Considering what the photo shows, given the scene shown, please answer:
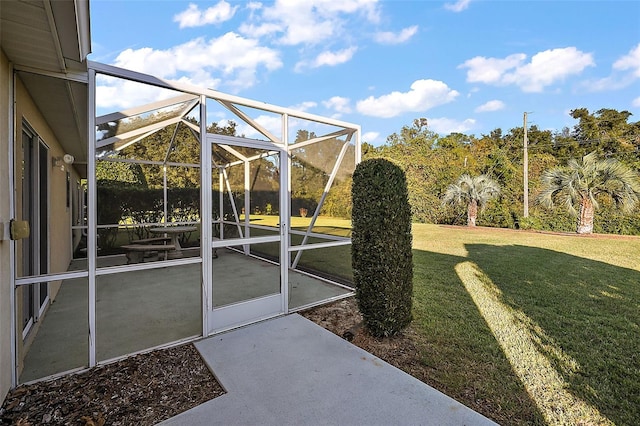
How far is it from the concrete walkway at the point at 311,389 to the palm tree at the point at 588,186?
1143 centimetres

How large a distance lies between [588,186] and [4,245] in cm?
1410

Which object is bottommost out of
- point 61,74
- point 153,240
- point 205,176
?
point 153,240

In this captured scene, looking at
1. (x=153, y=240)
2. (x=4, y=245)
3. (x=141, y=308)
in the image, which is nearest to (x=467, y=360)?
(x=4, y=245)

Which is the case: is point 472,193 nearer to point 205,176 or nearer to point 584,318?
point 584,318

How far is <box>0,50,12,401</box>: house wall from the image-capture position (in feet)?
7.04

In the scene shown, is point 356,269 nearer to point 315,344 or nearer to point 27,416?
point 315,344

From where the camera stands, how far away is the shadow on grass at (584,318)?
7.92ft

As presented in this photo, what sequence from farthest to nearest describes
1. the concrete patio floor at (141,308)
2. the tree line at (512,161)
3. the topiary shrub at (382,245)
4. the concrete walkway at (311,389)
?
the tree line at (512,161), the topiary shrub at (382,245), the concrete patio floor at (141,308), the concrete walkway at (311,389)

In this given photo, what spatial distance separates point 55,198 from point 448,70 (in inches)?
606

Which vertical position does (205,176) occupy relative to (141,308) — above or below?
above

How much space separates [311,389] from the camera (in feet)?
Result: 7.78

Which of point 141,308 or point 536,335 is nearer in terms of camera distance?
point 536,335

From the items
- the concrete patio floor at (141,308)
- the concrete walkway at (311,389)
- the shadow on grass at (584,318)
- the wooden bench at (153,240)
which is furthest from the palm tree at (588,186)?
the wooden bench at (153,240)

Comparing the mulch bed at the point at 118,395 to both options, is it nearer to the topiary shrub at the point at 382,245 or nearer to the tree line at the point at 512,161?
the topiary shrub at the point at 382,245
